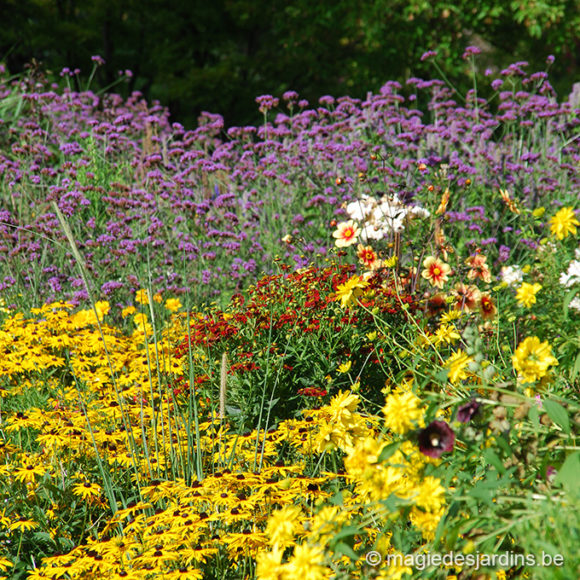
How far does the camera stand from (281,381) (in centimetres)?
351

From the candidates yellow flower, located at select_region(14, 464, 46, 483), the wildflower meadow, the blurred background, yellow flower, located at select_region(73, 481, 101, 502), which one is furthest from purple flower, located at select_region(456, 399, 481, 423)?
the blurred background

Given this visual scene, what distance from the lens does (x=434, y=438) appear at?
5.96 ft

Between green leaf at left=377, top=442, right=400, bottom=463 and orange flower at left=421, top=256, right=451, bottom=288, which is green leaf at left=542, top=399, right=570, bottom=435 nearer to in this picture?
green leaf at left=377, top=442, right=400, bottom=463

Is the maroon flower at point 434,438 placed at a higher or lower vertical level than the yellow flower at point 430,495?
higher

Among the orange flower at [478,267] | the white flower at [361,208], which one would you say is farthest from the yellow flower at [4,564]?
the white flower at [361,208]

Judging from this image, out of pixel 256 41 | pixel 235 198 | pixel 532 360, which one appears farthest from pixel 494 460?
pixel 256 41

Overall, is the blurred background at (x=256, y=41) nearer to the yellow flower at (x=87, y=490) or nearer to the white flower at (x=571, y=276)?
the white flower at (x=571, y=276)

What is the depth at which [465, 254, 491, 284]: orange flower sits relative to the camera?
358cm

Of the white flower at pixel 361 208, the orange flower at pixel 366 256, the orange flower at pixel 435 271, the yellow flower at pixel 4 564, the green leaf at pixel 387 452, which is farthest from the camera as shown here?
the white flower at pixel 361 208

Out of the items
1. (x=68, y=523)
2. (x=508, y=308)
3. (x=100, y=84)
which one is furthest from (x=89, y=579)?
(x=100, y=84)

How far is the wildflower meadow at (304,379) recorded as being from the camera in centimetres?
184

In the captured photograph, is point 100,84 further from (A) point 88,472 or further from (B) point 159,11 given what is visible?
(A) point 88,472

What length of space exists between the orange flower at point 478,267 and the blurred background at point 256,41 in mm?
6940

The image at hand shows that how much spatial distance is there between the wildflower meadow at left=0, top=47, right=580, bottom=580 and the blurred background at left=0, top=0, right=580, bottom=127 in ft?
13.8
